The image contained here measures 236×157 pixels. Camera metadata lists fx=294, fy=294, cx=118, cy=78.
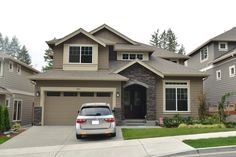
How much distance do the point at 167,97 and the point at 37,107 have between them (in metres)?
9.21

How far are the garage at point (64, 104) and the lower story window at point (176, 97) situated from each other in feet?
14.2

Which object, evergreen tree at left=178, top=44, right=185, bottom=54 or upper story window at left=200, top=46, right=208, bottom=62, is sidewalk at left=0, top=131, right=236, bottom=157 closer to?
upper story window at left=200, top=46, right=208, bottom=62

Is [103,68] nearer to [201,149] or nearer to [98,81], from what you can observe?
[98,81]

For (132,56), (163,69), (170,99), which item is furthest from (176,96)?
(132,56)

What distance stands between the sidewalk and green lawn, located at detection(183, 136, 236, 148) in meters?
0.36

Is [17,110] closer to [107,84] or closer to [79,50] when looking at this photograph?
[79,50]

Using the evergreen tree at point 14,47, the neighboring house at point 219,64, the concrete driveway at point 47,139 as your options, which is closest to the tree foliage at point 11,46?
the evergreen tree at point 14,47

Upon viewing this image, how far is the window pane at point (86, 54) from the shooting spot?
70.9ft

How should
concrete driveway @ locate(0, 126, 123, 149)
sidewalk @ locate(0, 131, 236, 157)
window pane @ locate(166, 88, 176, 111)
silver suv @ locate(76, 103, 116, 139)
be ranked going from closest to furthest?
sidewalk @ locate(0, 131, 236, 157) < silver suv @ locate(76, 103, 116, 139) < concrete driveway @ locate(0, 126, 123, 149) < window pane @ locate(166, 88, 176, 111)

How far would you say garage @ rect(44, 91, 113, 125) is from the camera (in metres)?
19.8

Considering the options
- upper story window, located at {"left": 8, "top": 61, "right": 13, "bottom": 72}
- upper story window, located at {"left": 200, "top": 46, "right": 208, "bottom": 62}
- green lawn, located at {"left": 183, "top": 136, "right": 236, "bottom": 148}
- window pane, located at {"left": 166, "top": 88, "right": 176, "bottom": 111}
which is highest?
upper story window, located at {"left": 200, "top": 46, "right": 208, "bottom": 62}

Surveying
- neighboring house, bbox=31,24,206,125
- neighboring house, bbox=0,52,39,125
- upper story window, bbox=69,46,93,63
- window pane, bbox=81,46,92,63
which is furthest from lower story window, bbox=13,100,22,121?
window pane, bbox=81,46,92,63

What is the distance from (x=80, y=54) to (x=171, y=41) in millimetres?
58273

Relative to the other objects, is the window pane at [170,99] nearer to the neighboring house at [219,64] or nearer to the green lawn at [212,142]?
the neighboring house at [219,64]
